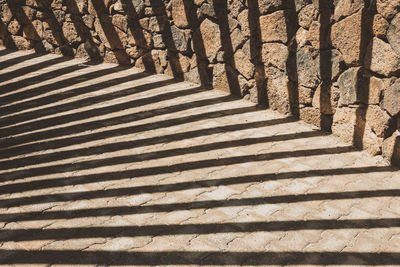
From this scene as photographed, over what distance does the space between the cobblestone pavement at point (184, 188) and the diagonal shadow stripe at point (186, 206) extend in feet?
0.04

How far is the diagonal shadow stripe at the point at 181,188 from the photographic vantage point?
3.29 meters

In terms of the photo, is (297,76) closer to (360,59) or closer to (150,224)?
(360,59)

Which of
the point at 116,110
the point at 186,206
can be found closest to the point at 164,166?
the point at 186,206

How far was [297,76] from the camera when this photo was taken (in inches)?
180

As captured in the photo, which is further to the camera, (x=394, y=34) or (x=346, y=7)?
(x=346, y=7)

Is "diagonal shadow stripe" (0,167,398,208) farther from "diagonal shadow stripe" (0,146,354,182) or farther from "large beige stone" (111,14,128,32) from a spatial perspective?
"large beige stone" (111,14,128,32)

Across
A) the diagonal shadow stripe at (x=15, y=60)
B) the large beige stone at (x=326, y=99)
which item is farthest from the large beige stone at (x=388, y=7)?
the diagonal shadow stripe at (x=15, y=60)

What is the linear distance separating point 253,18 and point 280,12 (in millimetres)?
438

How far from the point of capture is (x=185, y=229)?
9.53 feet

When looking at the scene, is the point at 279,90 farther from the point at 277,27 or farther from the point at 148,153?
the point at 148,153

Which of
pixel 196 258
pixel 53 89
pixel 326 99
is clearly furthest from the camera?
pixel 53 89

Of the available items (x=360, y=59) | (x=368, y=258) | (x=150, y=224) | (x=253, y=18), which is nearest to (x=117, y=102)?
(x=253, y=18)

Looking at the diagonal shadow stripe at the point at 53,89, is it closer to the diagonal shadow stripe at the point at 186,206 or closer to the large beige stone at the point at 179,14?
the large beige stone at the point at 179,14

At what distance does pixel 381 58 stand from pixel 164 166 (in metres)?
2.19
